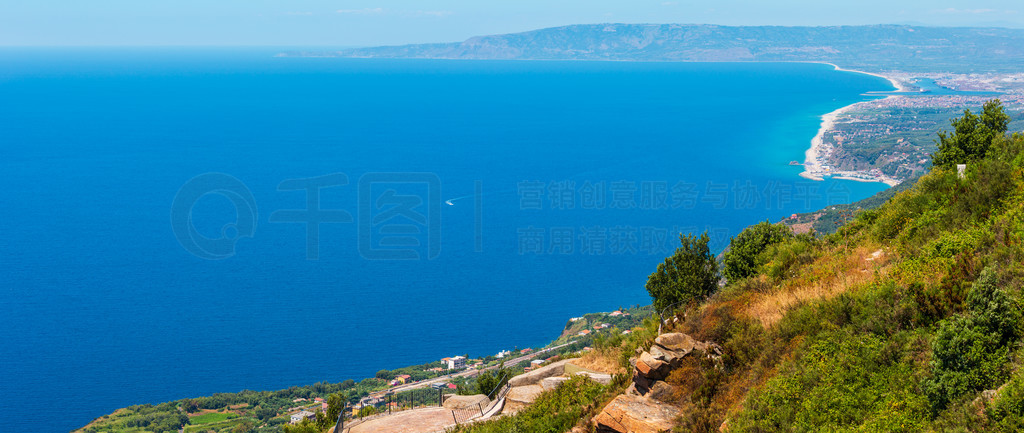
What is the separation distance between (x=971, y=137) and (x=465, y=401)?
1249cm

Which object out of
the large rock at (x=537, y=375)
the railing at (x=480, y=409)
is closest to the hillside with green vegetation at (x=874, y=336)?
the large rock at (x=537, y=375)

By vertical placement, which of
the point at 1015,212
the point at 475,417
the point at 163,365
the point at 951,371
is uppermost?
the point at 1015,212

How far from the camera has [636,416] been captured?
8.37m

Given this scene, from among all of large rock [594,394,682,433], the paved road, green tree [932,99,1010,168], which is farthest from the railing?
the paved road

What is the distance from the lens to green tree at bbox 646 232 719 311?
15695 millimetres

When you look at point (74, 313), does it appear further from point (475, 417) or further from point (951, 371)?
point (951, 371)

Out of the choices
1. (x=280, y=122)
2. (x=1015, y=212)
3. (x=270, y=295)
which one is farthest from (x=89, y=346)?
(x=280, y=122)

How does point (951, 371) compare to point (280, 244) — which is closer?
point (951, 371)

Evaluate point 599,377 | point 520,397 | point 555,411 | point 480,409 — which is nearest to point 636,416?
point 555,411

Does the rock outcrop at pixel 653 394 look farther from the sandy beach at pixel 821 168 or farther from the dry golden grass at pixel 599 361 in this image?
the sandy beach at pixel 821 168

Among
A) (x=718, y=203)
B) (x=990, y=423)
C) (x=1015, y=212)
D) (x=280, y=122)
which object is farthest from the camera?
(x=280, y=122)

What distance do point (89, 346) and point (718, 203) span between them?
2416 inches

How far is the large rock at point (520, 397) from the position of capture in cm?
1155

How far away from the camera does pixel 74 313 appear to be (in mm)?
53719
